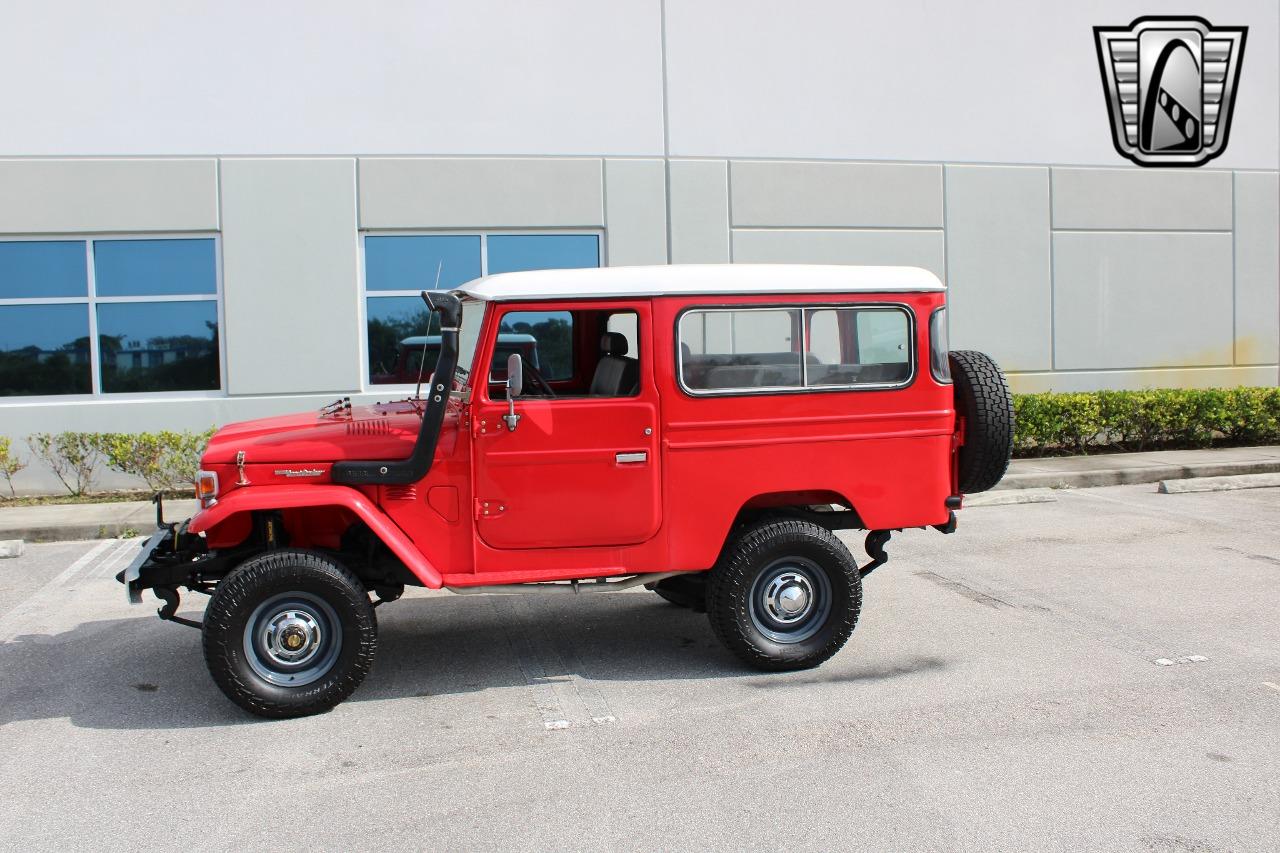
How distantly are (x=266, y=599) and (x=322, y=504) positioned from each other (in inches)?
20.4

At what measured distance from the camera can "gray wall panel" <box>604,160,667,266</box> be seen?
13.5m

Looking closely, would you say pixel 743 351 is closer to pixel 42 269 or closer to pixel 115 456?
pixel 115 456

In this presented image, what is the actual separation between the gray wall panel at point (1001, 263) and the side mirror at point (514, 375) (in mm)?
10192

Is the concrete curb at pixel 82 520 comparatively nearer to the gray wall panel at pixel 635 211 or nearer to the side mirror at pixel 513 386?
the gray wall panel at pixel 635 211

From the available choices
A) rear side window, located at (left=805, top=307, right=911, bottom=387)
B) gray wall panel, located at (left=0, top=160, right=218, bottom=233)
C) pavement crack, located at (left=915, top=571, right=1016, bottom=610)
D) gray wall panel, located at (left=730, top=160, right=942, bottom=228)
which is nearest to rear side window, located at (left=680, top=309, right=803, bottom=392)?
rear side window, located at (left=805, top=307, right=911, bottom=387)

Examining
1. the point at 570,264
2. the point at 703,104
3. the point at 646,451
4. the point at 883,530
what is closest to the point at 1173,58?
the point at 703,104

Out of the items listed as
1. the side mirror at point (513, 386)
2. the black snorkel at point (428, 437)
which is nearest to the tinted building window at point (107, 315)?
the black snorkel at point (428, 437)

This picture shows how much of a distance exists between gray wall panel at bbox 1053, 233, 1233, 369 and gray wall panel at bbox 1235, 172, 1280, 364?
22 centimetres

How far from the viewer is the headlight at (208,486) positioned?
5457 mm

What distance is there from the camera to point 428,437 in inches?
216

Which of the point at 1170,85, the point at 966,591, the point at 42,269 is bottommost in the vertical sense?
the point at 966,591

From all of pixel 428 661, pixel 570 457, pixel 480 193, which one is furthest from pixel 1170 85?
pixel 428 661

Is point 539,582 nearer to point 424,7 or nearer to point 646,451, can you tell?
point 646,451

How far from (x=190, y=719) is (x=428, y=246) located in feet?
28.2
